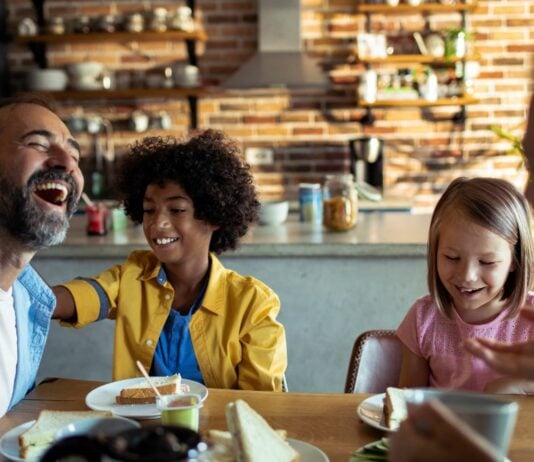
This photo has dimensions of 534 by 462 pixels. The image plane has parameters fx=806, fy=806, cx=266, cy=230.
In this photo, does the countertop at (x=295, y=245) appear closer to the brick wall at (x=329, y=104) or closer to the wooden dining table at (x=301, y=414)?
the wooden dining table at (x=301, y=414)

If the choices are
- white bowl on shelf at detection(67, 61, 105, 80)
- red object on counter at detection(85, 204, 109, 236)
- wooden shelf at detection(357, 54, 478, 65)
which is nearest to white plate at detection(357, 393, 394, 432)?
red object on counter at detection(85, 204, 109, 236)

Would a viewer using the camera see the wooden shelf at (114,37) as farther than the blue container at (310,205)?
Yes

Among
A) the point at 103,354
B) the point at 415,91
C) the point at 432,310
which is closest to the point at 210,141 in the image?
the point at 432,310

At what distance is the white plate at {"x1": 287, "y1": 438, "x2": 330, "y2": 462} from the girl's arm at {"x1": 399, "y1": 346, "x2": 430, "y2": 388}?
59 centimetres

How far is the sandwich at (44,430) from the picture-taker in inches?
46.4

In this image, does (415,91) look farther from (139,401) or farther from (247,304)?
(139,401)

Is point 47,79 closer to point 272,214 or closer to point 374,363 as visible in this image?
point 272,214

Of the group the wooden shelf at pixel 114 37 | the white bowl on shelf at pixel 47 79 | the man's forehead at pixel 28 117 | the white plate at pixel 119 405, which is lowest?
the white plate at pixel 119 405

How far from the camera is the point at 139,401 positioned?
1.43 metres

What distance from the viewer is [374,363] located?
1801 mm

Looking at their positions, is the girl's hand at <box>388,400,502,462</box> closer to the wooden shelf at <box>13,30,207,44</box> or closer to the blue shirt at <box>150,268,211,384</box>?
the blue shirt at <box>150,268,211,384</box>

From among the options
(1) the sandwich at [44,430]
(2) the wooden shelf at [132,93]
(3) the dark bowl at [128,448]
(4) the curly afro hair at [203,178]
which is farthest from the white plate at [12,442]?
(2) the wooden shelf at [132,93]

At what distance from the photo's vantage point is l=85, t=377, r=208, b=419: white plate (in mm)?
1376

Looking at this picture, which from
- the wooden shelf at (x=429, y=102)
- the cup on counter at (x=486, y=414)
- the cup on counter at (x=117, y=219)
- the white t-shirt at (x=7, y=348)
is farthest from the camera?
the wooden shelf at (x=429, y=102)
